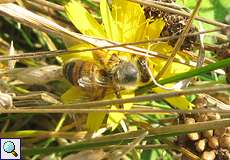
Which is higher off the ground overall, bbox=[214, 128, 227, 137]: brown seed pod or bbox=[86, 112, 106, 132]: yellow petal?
bbox=[86, 112, 106, 132]: yellow petal

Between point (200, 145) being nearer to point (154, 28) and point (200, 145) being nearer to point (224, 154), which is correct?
point (224, 154)

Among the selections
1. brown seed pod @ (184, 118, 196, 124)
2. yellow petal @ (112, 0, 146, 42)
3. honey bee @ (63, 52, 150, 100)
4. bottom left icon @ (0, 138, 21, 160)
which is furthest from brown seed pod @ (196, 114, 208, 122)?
bottom left icon @ (0, 138, 21, 160)

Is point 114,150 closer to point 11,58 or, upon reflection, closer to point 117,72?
point 117,72

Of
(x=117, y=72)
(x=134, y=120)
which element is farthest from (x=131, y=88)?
(x=134, y=120)

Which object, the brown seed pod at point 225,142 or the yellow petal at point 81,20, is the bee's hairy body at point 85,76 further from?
the brown seed pod at point 225,142

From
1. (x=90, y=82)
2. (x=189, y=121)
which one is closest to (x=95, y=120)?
(x=90, y=82)

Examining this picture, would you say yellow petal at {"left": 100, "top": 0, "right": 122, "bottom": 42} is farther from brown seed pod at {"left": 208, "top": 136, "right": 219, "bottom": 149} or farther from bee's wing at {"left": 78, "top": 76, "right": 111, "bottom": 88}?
brown seed pod at {"left": 208, "top": 136, "right": 219, "bottom": 149}

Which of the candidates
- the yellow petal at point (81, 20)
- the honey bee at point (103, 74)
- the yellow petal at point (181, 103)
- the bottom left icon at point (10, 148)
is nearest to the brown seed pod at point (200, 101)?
the yellow petal at point (181, 103)

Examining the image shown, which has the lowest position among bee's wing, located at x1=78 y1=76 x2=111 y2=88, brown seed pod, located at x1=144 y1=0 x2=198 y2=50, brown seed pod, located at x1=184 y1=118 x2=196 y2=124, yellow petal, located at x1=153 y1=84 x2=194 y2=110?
brown seed pod, located at x1=184 y1=118 x2=196 y2=124

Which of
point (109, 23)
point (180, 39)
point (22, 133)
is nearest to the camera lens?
point (180, 39)
